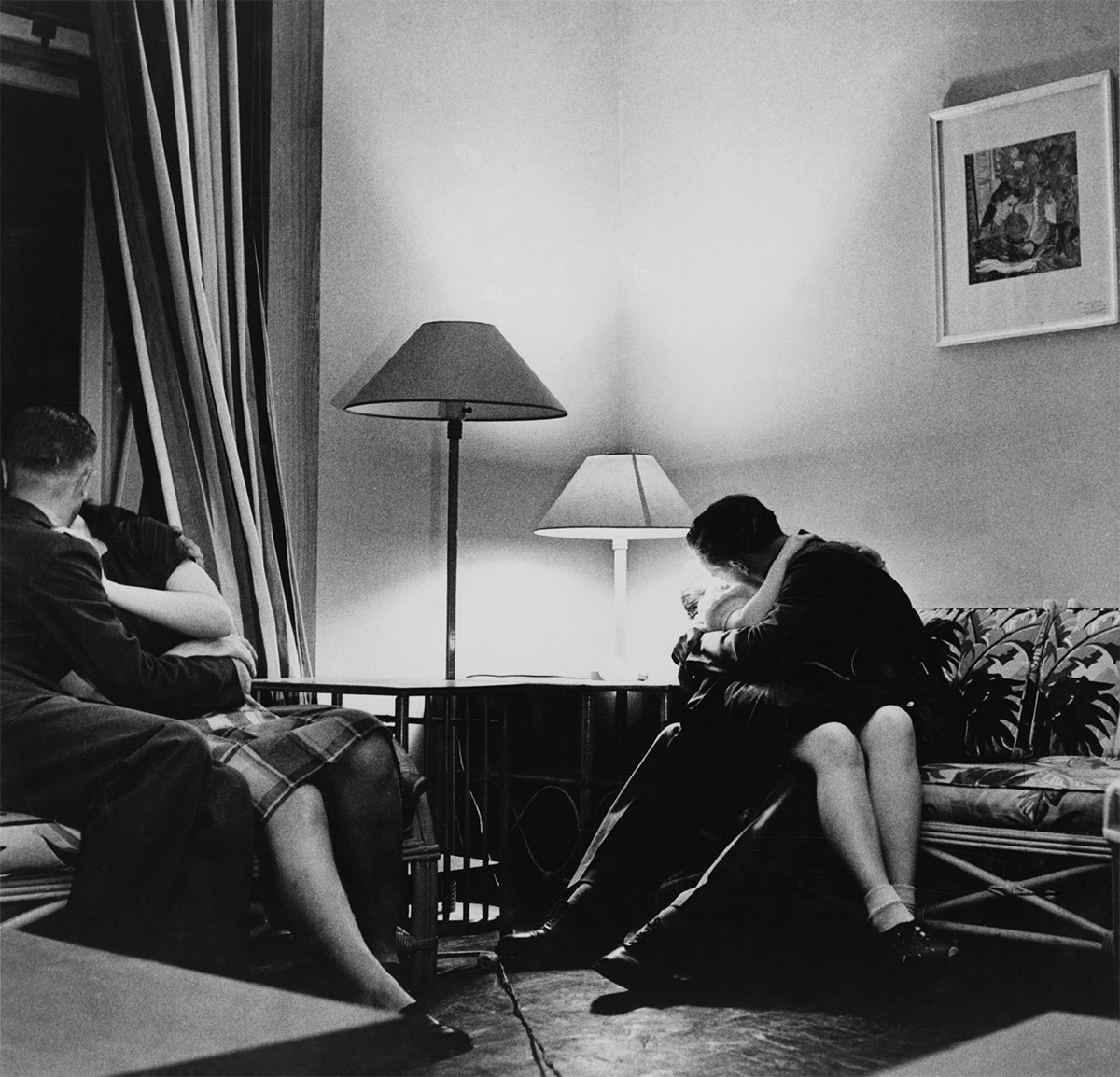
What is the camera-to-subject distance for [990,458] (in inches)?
96.2

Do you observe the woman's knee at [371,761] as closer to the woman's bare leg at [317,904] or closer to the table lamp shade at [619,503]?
the woman's bare leg at [317,904]

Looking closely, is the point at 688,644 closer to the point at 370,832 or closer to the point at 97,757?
the point at 370,832

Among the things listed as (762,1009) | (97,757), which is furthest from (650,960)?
(97,757)

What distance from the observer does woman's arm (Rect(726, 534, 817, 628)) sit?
2.49m

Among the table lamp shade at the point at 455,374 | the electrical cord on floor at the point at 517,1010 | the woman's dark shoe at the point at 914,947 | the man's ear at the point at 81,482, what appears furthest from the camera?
the table lamp shade at the point at 455,374

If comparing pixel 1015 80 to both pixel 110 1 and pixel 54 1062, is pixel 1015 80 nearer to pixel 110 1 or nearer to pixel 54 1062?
pixel 110 1

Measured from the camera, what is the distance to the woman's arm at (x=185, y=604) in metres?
1.96

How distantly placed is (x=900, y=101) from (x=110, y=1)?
142cm

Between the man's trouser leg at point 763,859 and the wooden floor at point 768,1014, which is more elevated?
the man's trouser leg at point 763,859

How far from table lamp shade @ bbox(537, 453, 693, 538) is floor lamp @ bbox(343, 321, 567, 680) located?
0.17 m

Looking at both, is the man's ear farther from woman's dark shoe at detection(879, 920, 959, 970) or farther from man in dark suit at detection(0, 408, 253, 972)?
woman's dark shoe at detection(879, 920, 959, 970)

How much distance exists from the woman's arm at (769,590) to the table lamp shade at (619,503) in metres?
0.40

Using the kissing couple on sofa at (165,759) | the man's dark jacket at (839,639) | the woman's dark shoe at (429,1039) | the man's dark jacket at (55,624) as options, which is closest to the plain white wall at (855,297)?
the man's dark jacket at (839,639)

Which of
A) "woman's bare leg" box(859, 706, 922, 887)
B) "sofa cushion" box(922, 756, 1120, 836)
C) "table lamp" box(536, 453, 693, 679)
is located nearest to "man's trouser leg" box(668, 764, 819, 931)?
"woman's bare leg" box(859, 706, 922, 887)
